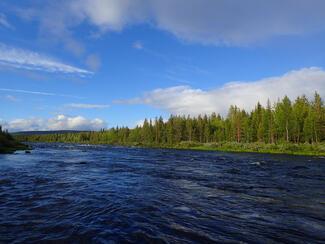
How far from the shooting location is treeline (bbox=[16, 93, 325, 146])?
290ft

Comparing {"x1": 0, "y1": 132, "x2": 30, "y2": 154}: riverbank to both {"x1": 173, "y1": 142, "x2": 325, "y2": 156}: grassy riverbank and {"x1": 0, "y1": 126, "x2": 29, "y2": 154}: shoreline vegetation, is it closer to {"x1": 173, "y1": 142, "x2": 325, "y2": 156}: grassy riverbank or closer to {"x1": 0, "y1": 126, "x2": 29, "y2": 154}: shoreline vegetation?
{"x1": 0, "y1": 126, "x2": 29, "y2": 154}: shoreline vegetation

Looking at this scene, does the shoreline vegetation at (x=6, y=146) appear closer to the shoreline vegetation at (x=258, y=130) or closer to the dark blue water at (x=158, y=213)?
the dark blue water at (x=158, y=213)

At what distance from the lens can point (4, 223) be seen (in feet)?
33.9

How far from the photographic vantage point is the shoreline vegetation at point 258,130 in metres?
81.5

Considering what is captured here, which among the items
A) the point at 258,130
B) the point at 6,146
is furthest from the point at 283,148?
the point at 6,146

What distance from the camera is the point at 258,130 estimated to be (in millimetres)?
102938

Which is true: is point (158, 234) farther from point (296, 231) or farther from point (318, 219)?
point (318, 219)

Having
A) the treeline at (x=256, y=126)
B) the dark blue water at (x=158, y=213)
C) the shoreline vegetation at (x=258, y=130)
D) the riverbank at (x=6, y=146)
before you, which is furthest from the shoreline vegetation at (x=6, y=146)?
the treeline at (x=256, y=126)

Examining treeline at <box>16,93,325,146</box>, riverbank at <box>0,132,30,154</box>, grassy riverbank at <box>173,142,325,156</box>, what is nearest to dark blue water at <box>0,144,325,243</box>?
riverbank at <box>0,132,30,154</box>

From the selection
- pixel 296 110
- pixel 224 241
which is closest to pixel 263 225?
pixel 224 241

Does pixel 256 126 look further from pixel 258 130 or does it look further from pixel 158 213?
pixel 158 213

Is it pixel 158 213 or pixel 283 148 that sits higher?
pixel 283 148

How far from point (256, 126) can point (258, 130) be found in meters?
5.72

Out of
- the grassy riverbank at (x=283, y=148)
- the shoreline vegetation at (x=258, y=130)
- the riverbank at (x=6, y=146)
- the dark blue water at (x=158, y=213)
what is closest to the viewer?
the dark blue water at (x=158, y=213)
